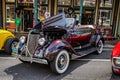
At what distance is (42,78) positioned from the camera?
515 centimetres

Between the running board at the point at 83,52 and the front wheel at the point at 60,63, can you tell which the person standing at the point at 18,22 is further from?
the front wheel at the point at 60,63

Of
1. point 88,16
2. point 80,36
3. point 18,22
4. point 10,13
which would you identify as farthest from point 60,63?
point 10,13

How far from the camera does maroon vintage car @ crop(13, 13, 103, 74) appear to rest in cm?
530

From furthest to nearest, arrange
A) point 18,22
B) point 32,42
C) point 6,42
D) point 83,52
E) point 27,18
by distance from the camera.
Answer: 1. point 27,18
2. point 18,22
3. point 6,42
4. point 83,52
5. point 32,42

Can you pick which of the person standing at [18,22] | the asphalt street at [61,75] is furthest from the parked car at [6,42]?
the person standing at [18,22]

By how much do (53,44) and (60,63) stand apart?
58 cm

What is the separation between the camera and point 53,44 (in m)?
5.42

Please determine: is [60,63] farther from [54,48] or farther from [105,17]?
[105,17]

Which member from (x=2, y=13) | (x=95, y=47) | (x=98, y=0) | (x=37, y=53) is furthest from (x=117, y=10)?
(x=37, y=53)

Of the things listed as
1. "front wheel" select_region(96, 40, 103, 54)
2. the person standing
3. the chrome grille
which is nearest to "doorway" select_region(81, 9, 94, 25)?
the person standing

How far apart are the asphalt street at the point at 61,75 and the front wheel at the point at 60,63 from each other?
0.48 feet

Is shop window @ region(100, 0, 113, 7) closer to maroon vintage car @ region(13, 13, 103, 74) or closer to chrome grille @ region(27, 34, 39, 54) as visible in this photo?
maroon vintage car @ region(13, 13, 103, 74)

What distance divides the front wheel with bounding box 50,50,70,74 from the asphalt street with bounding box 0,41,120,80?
148 mm

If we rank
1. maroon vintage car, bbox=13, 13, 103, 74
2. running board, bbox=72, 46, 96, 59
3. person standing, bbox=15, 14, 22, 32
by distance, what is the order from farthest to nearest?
person standing, bbox=15, 14, 22, 32
running board, bbox=72, 46, 96, 59
maroon vintage car, bbox=13, 13, 103, 74
